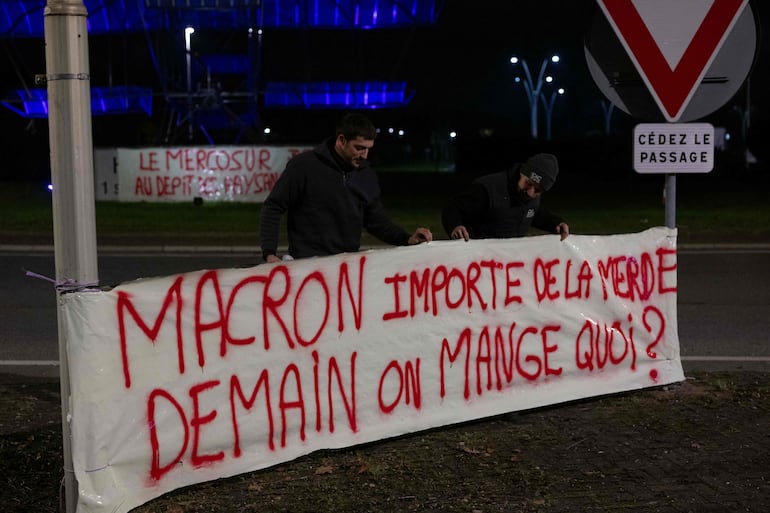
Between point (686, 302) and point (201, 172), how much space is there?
1709cm

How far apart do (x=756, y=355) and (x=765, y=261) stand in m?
6.67

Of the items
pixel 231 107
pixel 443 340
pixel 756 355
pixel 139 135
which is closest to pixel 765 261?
pixel 756 355

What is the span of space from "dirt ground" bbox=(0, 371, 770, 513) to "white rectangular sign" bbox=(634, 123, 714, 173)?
4.52ft

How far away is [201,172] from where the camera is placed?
997 inches

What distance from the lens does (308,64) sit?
3484 cm

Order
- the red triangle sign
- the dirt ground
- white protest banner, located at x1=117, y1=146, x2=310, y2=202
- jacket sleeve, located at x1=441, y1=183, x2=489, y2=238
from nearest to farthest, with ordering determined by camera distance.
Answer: the dirt ground → the red triangle sign → jacket sleeve, located at x1=441, y1=183, x2=489, y2=238 → white protest banner, located at x1=117, y1=146, x2=310, y2=202

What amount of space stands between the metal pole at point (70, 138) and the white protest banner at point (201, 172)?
840 inches

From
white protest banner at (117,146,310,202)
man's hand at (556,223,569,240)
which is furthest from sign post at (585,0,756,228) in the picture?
white protest banner at (117,146,310,202)

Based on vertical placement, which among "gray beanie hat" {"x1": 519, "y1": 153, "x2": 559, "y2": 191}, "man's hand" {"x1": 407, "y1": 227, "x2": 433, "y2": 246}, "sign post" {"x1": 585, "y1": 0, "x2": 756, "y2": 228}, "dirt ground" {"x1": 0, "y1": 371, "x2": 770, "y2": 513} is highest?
"sign post" {"x1": 585, "y1": 0, "x2": 756, "y2": 228}

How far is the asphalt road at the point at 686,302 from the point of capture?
7.64m

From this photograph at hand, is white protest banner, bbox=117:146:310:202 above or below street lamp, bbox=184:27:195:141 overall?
below

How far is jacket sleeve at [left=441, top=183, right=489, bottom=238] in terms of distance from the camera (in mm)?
5887

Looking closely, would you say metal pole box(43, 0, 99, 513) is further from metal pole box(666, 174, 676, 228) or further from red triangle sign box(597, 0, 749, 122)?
metal pole box(666, 174, 676, 228)

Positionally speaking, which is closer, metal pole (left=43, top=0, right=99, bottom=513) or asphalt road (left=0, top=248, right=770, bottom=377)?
metal pole (left=43, top=0, right=99, bottom=513)
